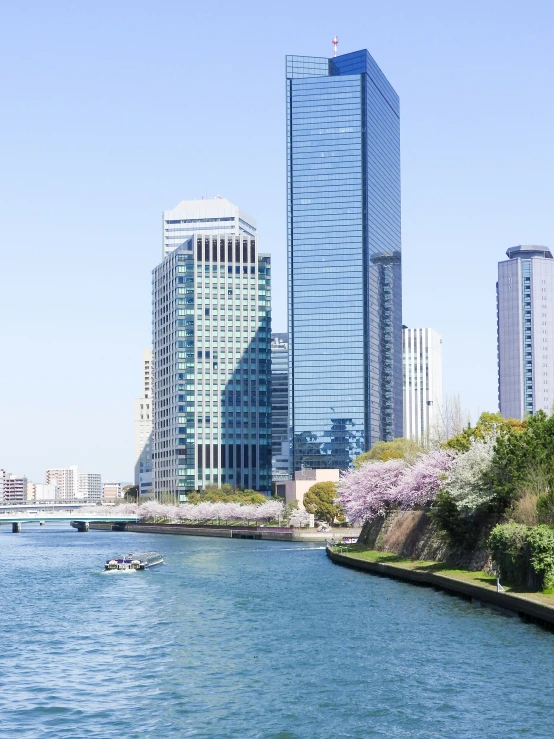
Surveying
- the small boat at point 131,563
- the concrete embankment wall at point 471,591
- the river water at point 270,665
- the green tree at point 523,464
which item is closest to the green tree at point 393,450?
the small boat at point 131,563

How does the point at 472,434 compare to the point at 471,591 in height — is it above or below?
above

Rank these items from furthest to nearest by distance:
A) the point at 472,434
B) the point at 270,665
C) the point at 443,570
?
1. the point at 472,434
2. the point at 443,570
3. the point at 270,665

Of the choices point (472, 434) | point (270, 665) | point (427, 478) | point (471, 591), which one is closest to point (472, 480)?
point (471, 591)

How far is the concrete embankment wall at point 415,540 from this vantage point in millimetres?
80787

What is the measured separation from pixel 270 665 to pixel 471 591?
74.3 ft

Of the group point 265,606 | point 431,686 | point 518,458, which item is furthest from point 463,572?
point 431,686

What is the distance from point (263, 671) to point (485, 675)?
381 inches

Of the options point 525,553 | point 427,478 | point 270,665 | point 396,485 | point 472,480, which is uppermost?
point 472,480

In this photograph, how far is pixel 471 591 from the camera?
218 ft

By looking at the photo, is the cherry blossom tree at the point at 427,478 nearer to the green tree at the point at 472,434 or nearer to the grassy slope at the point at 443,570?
the green tree at the point at 472,434

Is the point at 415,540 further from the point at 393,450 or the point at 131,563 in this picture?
the point at 393,450

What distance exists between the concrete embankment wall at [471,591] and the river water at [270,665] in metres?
0.91

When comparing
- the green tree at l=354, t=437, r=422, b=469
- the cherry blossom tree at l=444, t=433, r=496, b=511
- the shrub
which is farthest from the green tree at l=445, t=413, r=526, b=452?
the green tree at l=354, t=437, r=422, b=469

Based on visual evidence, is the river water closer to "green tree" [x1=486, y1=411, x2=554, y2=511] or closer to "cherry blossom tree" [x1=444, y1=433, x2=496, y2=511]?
"cherry blossom tree" [x1=444, y1=433, x2=496, y2=511]
